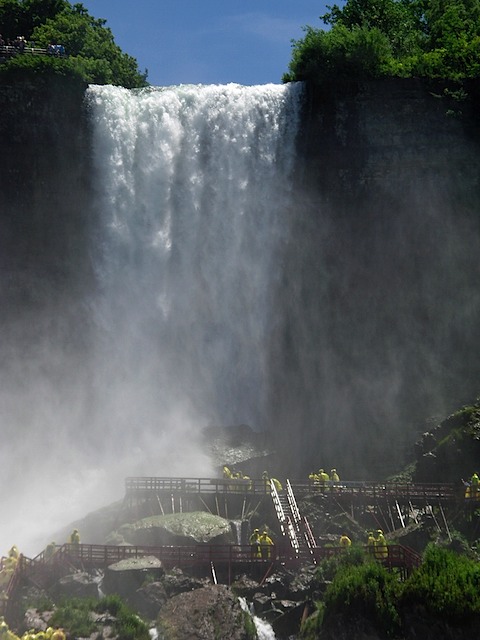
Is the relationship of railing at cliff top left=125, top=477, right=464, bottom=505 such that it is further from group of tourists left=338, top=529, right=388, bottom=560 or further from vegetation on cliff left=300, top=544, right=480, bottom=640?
vegetation on cliff left=300, top=544, right=480, bottom=640

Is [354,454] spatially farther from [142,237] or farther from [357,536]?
[142,237]

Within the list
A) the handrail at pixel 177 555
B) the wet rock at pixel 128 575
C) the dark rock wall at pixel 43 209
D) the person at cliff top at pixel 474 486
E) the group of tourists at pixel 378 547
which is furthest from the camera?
the dark rock wall at pixel 43 209

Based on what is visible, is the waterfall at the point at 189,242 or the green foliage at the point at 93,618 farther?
the waterfall at the point at 189,242

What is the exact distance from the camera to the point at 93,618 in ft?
68.6

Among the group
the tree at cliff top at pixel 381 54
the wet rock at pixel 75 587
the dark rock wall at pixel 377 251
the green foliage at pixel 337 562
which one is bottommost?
the green foliage at pixel 337 562

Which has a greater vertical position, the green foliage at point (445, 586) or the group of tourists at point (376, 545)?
the group of tourists at point (376, 545)

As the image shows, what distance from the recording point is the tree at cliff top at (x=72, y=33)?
54.6m

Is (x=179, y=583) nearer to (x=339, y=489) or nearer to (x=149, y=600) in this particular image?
(x=149, y=600)

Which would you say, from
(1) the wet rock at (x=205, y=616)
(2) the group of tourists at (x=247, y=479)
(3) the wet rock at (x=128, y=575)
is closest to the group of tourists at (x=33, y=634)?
(1) the wet rock at (x=205, y=616)

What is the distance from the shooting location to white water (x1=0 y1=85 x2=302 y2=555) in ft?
125

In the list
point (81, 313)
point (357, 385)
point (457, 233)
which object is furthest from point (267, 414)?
point (457, 233)

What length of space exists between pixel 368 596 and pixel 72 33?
47.7 metres

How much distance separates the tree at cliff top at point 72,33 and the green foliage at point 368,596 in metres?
35.7

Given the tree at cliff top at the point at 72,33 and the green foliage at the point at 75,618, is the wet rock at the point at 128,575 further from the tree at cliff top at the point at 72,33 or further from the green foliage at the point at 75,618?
the tree at cliff top at the point at 72,33
